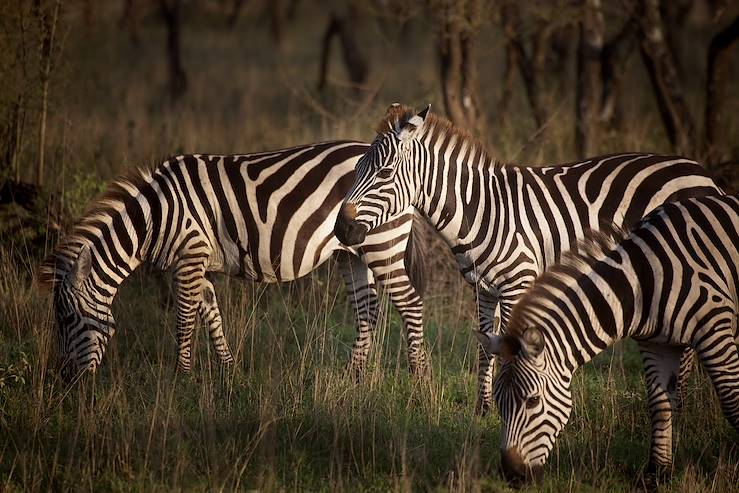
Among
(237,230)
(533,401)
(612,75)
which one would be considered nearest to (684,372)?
(533,401)

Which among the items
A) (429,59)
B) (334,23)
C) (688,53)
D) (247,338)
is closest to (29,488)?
(247,338)

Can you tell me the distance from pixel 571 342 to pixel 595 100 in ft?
24.5

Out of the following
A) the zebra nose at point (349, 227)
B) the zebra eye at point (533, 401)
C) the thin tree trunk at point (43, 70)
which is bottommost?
the zebra eye at point (533, 401)

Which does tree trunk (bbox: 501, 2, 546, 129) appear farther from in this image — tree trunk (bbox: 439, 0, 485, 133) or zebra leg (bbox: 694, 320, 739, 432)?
zebra leg (bbox: 694, 320, 739, 432)

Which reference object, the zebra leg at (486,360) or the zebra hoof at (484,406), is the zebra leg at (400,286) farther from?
the zebra hoof at (484,406)

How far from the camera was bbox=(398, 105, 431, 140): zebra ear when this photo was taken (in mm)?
5355

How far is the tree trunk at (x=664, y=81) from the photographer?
1088 centimetres

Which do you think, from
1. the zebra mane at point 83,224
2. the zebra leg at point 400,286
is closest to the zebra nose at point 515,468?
the zebra leg at point 400,286

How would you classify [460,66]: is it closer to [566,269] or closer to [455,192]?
[455,192]

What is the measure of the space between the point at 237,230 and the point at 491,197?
2.09 meters

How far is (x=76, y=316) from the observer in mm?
5969

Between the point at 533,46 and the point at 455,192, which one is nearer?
the point at 455,192

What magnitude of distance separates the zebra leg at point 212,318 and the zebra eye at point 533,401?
10.2 ft

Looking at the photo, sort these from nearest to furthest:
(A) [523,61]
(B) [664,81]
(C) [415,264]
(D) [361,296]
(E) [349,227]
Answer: (E) [349,227], (D) [361,296], (C) [415,264], (B) [664,81], (A) [523,61]
